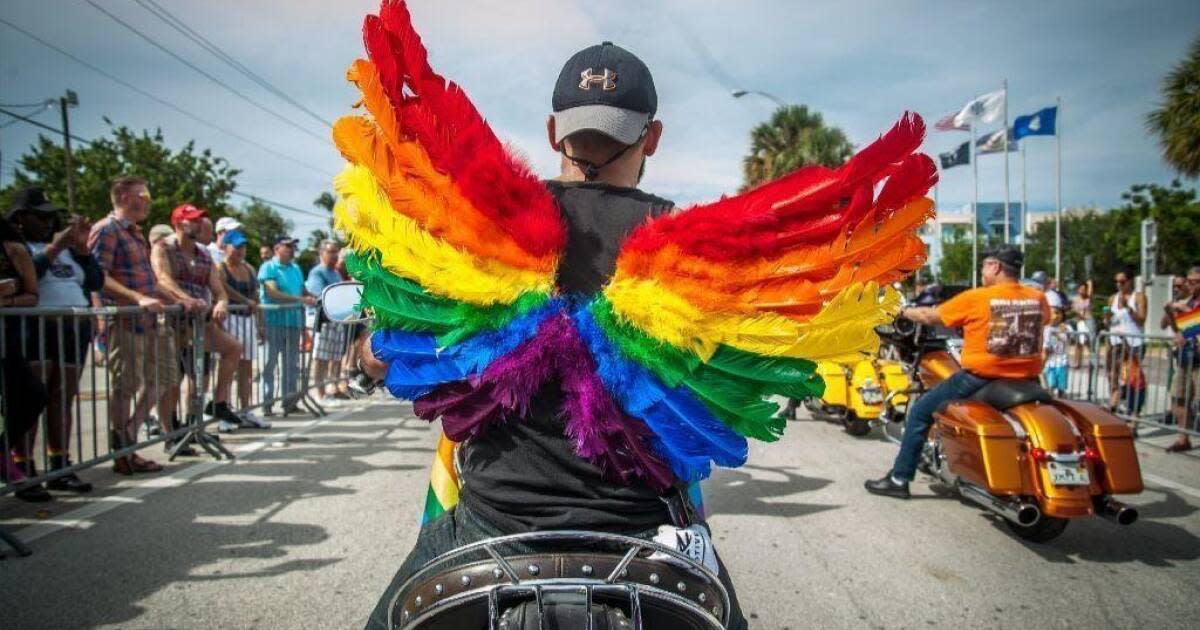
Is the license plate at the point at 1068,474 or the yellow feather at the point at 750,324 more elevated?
the yellow feather at the point at 750,324

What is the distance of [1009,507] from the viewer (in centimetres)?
420

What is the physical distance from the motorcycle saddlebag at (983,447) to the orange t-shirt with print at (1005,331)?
0.98 ft

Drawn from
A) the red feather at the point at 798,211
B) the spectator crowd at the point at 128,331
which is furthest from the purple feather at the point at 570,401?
the spectator crowd at the point at 128,331

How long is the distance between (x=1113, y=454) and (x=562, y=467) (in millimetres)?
4027

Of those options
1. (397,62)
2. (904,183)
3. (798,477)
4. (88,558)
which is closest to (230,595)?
(88,558)

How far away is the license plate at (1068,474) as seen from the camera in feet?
13.1

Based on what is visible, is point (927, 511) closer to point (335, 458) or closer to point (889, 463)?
point (889, 463)

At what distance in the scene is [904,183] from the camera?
151cm

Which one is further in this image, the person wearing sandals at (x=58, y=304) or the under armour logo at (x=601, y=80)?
the person wearing sandals at (x=58, y=304)

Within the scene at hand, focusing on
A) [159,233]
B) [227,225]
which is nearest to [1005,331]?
[227,225]

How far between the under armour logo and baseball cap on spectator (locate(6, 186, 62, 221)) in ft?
18.2

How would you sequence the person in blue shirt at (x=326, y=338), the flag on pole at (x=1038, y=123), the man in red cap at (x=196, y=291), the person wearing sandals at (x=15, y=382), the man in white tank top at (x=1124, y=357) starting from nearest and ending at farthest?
the person wearing sandals at (x=15, y=382) → the man in red cap at (x=196, y=291) → the man in white tank top at (x=1124, y=357) → the person in blue shirt at (x=326, y=338) → the flag on pole at (x=1038, y=123)

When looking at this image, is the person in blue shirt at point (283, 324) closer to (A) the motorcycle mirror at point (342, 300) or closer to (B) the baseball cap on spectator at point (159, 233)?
(B) the baseball cap on spectator at point (159, 233)

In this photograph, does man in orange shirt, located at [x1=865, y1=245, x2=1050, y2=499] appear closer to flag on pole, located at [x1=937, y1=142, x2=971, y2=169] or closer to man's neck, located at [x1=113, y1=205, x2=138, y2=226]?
man's neck, located at [x1=113, y1=205, x2=138, y2=226]
